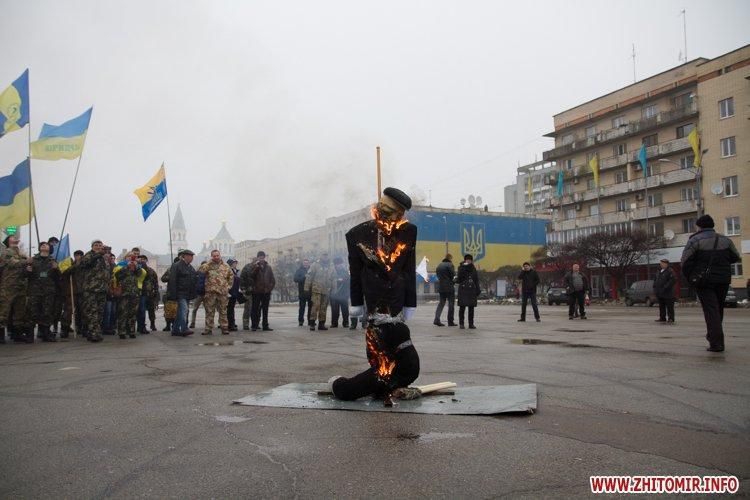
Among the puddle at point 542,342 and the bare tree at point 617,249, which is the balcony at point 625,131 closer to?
the bare tree at point 617,249

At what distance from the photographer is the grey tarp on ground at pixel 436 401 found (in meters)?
4.34

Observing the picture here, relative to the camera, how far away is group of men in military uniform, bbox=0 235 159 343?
1152 cm

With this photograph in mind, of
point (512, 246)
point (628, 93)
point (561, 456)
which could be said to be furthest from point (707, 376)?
point (512, 246)

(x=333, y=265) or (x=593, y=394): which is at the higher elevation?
(x=333, y=265)

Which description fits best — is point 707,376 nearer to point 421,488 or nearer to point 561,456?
point 561,456

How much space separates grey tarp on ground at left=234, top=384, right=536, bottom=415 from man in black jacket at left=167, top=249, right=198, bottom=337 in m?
8.43

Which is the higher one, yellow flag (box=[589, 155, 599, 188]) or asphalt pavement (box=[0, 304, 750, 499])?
yellow flag (box=[589, 155, 599, 188])

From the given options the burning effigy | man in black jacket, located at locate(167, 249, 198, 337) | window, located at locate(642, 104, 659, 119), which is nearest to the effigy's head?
the burning effigy

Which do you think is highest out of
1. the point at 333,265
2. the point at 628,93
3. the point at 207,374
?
the point at 628,93

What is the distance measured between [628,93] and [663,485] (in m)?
62.9

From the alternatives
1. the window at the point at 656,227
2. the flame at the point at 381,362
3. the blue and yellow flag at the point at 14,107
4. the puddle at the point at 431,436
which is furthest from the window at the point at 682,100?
the puddle at the point at 431,436

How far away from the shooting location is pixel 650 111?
55.4m

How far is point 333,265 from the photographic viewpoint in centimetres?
1526

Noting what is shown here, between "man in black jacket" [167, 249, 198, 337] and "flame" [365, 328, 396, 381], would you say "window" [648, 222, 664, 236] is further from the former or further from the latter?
"flame" [365, 328, 396, 381]
